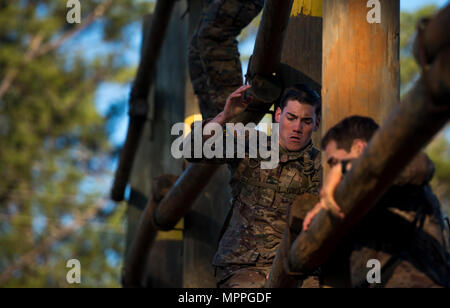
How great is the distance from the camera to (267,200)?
493 centimetres

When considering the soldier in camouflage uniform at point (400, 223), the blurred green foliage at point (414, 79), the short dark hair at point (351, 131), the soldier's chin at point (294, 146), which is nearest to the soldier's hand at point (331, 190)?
the soldier in camouflage uniform at point (400, 223)

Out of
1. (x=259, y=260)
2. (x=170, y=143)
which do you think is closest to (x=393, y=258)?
(x=259, y=260)

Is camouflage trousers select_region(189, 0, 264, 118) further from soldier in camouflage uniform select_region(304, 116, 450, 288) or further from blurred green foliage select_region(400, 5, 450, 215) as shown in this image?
blurred green foliage select_region(400, 5, 450, 215)

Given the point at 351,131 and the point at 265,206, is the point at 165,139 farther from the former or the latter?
the point at 351,131

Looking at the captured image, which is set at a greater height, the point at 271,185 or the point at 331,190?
the point at 331,190

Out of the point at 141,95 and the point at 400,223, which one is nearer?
the point at 400,223

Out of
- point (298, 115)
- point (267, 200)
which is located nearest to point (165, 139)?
point (267, 200)

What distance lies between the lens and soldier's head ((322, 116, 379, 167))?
3121 mm

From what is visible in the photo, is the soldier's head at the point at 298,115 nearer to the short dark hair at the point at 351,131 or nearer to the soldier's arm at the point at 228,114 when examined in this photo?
the soldier's arm at the point at 228,114

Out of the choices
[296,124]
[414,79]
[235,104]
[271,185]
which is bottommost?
Answer: [271,185]

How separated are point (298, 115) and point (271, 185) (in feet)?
1.42

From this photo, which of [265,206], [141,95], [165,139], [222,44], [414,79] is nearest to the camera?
[265,206]

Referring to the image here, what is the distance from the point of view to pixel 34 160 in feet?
68.9
